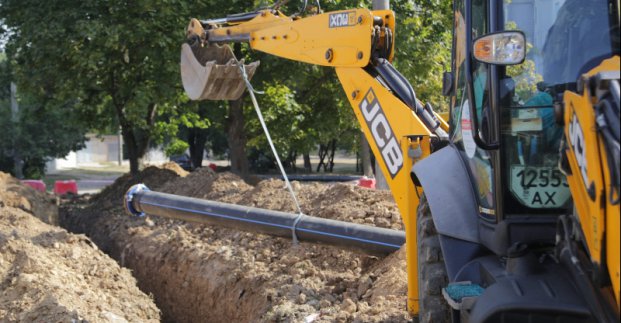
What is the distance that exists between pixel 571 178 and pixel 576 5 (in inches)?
37.7

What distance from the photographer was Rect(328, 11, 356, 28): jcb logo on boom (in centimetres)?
667

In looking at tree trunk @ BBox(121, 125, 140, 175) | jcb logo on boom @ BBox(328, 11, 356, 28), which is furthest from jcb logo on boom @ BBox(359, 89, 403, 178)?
tree trunk @ BBox(121, 125, 140, 175)

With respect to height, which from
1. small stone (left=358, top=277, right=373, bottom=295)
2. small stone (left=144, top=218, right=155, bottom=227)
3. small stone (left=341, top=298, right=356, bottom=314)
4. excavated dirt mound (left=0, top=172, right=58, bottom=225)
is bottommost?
small stone (left=341, top=298, right=356, bottom=314)

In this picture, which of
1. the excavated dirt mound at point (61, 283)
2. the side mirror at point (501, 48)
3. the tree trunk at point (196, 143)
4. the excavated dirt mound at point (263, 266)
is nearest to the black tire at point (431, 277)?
the excavated dirt mound at point (263, 266)

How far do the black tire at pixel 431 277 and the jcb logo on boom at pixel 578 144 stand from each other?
1.63m

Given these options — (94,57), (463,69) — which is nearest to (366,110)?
(463,69)

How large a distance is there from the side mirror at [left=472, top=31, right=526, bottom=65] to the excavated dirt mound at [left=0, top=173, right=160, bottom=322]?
16.0ft

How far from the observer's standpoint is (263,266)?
8.84m

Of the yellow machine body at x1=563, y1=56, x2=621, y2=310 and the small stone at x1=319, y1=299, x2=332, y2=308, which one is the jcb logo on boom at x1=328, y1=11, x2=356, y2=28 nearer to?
the small stone at x1=319, y1=299, x2=332, y2=308

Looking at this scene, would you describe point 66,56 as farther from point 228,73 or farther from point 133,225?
point 228,73

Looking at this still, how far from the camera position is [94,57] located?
1467 centimetres

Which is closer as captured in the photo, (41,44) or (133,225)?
(133,225)

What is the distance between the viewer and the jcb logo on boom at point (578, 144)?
3.16 meters

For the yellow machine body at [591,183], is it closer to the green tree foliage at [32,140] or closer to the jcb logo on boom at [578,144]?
the jcb logo on boom at [578,144]
